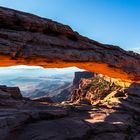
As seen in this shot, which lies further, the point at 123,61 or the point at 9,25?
the point at 123,61

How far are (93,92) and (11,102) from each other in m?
25.5

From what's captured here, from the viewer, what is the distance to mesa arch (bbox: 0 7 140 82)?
26.7 meters

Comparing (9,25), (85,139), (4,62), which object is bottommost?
(85,139)

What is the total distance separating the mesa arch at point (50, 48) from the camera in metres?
26.7

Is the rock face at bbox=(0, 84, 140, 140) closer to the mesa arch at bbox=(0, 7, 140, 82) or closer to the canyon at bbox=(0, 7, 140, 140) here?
the canyon at bbox=(0, 7, 140, 140)

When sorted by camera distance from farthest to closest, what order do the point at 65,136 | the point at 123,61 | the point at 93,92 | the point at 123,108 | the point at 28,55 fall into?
the point at 93,92 < the point at 123,61 < the point at 123,108 < the point at 28,55 < the point at 65,136

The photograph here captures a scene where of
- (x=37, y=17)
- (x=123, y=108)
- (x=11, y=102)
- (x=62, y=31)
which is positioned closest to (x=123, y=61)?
(x=123, y=108)

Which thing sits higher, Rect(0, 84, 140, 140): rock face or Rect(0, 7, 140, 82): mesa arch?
Rect(0, 7, 140, 82): mesa arch

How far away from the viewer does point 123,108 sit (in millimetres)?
35750

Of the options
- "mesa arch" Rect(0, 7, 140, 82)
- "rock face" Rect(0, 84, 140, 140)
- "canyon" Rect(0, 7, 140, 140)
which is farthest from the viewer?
"mesa arch" Rect(0, 7, 140, 82)

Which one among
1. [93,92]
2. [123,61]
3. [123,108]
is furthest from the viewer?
[93,92]

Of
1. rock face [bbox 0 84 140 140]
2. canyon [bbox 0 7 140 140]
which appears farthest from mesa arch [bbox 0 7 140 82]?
rock face [bbox 0 84 140 140]

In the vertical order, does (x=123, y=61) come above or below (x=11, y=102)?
above

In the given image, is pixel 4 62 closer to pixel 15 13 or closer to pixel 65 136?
pixel 15 13
